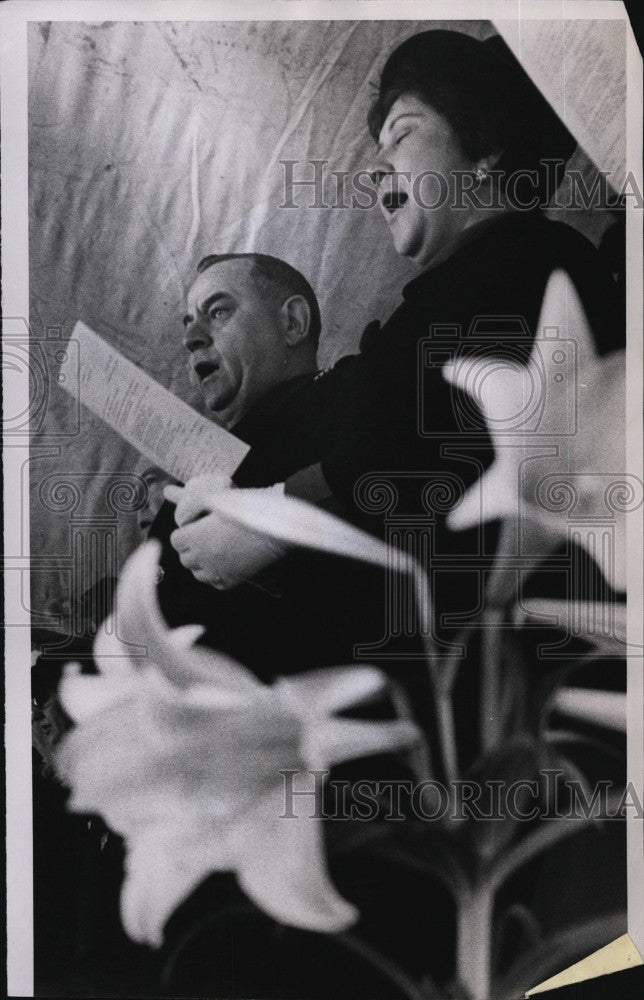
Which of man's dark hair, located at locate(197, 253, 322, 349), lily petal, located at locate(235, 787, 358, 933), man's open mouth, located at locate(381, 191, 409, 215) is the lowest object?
lily petal, located at locate(235, 787, 358, 933)

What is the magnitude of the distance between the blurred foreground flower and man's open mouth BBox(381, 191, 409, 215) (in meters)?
1.31

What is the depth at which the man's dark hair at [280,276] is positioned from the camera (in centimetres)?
324

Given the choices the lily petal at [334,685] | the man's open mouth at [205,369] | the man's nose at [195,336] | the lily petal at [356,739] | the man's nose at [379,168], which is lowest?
the lily petal at [356,739]

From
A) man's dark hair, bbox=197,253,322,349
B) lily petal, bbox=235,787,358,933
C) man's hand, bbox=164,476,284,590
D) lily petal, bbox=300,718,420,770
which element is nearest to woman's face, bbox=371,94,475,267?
man's dark hair, bbox=197,253,322,349

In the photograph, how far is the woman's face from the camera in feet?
10.6

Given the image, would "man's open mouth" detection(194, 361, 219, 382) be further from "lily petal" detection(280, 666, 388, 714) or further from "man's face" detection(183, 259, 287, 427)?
"lily petal" detection(280, 666, 388, 714)

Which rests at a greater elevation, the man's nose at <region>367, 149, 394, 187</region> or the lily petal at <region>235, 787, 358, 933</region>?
the man's nose at <region>367, 149, 394, 187</region>

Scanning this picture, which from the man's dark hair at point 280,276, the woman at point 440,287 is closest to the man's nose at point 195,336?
the man's dark hair at point 280,276

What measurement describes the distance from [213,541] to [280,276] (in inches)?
33.9

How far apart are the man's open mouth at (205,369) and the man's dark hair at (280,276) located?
29cm

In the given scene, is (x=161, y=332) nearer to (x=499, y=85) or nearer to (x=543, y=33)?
(x=499, y=85)

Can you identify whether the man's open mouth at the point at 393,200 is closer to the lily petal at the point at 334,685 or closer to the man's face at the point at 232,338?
the man's face at the point at 232,338

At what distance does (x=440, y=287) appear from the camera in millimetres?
3246

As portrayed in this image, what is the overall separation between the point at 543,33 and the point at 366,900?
277cm
